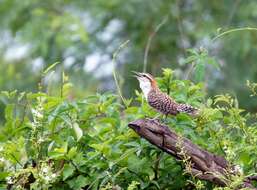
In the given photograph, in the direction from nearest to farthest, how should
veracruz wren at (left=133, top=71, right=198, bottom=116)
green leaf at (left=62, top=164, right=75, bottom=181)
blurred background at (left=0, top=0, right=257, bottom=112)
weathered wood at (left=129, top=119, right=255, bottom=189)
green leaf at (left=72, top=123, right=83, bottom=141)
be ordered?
weathered wood at (left=129, top=119, right=255, bottom=189), green leaf at (left=62, top=164, right=75, bottom=181), green leaf at (left=72, top=123, right=83, bottom=141), veracruz wren at (left=133, top=71, right=198, bottom=116), blurred background at (left=0, top=0, right=257, bottom=112)

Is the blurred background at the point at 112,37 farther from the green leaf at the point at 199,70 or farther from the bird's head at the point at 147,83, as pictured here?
the green leaf at the point at 199,70

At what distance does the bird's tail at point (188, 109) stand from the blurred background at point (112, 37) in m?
9.61

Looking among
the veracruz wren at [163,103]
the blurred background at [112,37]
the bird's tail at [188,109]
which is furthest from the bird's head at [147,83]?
the blurred background at [112,37]

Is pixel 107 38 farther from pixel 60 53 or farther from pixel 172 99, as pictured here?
pixel 172 99

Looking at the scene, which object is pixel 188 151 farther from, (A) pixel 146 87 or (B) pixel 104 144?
(A) pixel 146 87

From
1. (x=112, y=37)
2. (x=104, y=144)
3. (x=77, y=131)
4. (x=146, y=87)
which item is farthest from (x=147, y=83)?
(x=112, y=37)

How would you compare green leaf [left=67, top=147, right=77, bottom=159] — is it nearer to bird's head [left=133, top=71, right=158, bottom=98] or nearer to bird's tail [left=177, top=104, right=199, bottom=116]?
bird's tail [left=177, top=104, right=199, bottom=116]

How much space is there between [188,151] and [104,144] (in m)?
0.40

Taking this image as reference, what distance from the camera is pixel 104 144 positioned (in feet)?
13.0

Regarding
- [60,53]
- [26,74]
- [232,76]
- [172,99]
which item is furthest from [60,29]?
[172,99]

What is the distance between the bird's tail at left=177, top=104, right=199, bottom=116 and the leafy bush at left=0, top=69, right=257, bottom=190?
3 centimetres

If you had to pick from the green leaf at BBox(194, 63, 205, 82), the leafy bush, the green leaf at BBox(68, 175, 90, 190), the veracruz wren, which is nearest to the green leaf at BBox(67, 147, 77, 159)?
the leafy bush

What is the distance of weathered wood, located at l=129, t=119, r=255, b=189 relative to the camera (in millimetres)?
3807

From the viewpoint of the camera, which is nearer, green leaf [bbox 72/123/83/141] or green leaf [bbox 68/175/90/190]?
green leaf [bbox 68/175/90/190]
